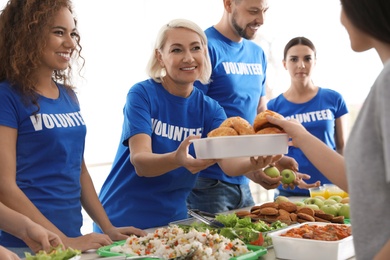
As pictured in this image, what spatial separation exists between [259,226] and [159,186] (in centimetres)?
61

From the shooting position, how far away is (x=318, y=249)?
181cm

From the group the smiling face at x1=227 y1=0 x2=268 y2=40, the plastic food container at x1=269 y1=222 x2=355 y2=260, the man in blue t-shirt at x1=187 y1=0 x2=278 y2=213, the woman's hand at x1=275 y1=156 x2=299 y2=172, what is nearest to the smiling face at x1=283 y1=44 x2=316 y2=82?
the man in blue t-shirt at x1=187 y1=0 x2=278 y2=213

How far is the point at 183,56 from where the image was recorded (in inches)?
106

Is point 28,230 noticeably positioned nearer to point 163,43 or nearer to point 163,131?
point 163,131

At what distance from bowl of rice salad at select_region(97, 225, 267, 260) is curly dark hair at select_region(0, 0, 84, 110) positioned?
27.0 inches

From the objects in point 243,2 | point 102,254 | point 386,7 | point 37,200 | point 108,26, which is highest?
point 108,26

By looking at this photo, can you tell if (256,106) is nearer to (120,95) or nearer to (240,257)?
(240,257)

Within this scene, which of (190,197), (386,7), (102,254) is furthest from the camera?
(190,197)

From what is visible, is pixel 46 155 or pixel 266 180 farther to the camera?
pixel 266 180

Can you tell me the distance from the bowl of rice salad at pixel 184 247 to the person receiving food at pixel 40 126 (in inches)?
9.4

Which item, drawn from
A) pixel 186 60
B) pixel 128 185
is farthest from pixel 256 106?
pixel 128 185

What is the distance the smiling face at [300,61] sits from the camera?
164 inches

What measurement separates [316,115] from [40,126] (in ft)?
7.32

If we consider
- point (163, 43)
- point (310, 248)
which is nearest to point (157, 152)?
point (163, 43)
